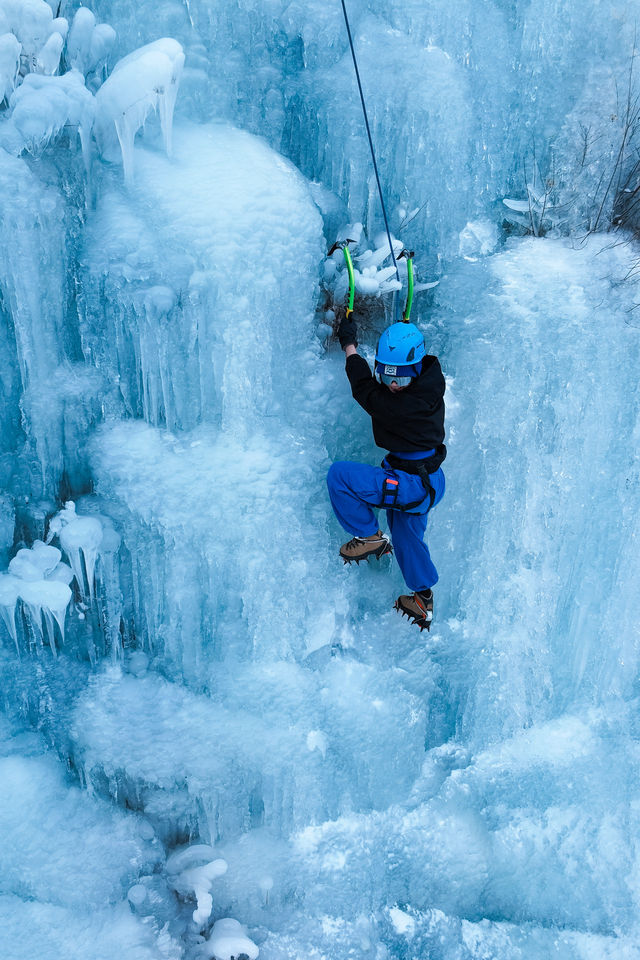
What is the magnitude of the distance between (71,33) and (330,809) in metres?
3.88

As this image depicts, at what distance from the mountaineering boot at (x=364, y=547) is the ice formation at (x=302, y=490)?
0.21 metres

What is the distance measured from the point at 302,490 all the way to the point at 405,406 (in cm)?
73

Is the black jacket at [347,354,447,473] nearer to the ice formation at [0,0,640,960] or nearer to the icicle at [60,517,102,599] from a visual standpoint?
the ice formation at [0,0,640,960]

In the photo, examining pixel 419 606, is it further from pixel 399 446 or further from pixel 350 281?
pixel 350 281

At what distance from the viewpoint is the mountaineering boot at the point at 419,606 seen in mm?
4223

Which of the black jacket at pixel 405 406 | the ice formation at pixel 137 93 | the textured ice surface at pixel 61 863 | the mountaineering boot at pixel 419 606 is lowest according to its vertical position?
the textured ice surface at pixel 61 863

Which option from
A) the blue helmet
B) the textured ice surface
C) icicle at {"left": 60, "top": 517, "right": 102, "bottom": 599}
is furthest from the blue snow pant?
the textured ice surface

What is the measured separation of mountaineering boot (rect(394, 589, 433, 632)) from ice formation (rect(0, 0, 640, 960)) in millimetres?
Answer: 248

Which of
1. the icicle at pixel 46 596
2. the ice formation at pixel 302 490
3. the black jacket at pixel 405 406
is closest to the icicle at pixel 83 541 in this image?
the ice formation at pixel 302 490

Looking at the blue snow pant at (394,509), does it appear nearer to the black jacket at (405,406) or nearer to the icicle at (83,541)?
the black jacket at (405,406)

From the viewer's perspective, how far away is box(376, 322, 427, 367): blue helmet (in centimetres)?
364

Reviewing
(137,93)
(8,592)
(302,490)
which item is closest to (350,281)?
(302,490)

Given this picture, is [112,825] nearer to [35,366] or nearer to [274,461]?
[274,461]

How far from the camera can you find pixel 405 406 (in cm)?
370
